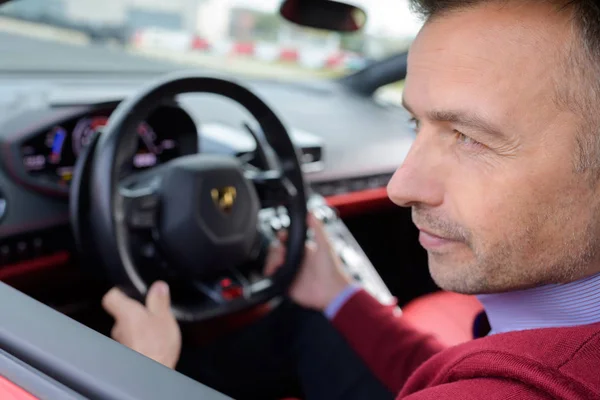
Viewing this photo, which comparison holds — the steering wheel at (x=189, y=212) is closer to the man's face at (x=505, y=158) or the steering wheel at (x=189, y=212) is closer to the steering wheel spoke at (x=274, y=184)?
the steering wheel spoke at (x=274, y=184)

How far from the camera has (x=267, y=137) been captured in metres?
2.01

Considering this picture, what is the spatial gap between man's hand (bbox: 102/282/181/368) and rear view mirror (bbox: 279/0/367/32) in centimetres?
80

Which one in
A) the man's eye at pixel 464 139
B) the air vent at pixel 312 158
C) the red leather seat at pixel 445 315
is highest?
the man's eye at pixel 464 139

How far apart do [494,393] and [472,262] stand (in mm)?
293

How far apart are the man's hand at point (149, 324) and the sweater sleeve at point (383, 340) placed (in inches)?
17.4

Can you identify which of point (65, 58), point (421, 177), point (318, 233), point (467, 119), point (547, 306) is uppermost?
point (467, 119)

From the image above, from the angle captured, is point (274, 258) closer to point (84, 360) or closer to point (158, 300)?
point (158, 300)

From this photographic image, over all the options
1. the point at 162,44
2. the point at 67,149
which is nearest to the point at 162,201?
the point at 67,149

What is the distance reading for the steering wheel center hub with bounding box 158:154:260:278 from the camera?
5.83ft

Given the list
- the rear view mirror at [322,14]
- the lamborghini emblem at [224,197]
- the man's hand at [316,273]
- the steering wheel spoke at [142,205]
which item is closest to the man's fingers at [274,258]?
the man's hand at [316,273]

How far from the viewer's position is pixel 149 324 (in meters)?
1.53

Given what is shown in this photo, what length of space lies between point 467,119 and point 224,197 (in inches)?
36.7

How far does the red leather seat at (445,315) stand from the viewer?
7.13 feet

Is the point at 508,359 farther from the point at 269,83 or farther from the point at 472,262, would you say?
the point at 269,83
